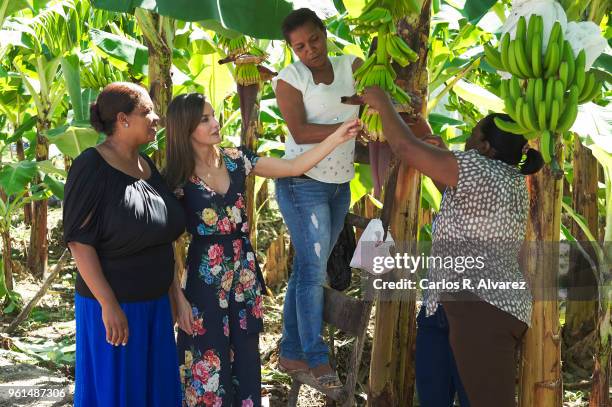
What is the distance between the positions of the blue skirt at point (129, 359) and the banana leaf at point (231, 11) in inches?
37.2

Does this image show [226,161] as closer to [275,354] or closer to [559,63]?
[559,63]

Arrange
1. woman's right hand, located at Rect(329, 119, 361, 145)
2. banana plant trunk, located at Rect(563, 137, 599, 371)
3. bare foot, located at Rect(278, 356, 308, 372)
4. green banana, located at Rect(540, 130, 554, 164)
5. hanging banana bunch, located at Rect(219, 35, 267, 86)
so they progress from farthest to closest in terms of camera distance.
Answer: banana plant trunk, located at Rect(563, 137, 599, 371)
hanging banana bunch, located at Rect(219, 35, 267, 86)
bare foot, located at Rect(278, 356, 308, 372)
woman's right hand, located at Rect(329, 119, 361, 145)
green banana, located at Rect(540, 130, 554, 164)

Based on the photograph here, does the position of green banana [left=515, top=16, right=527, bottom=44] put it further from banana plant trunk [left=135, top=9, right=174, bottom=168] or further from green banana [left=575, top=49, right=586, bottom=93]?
banana plant trunk [left=135, top=9, right=174, bottom=168]

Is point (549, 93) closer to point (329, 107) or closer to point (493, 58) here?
point (493, 58)

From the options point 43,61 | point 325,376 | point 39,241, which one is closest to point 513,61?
point 325,376

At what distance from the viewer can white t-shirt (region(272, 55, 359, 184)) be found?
279 centimetres

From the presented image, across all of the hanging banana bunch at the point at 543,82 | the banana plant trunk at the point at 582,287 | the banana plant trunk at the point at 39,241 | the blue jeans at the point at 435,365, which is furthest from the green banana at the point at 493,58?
the banana plant trunk at the point at 39,241

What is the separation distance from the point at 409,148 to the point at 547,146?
40cm

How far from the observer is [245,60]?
3.11m

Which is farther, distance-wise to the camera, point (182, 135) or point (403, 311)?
point (403, 311)

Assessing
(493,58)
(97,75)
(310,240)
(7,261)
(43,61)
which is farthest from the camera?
(7,261)

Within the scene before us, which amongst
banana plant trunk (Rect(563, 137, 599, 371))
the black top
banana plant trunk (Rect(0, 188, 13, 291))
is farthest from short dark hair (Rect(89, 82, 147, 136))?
banana plant trunk (Rect(0, 188, 13, 291))

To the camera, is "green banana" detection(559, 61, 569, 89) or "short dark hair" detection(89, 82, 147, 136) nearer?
"green banana" detection(559, 61, 569, 89)

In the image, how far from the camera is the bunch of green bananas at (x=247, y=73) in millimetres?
3148
